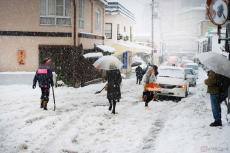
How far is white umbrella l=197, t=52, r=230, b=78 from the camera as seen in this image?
940 cm

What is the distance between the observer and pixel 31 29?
2270 cm

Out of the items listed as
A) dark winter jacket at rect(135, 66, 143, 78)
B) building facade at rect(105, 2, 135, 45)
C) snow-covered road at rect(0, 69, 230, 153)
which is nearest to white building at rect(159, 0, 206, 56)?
building facade at rect(105, 2, 135, 45)

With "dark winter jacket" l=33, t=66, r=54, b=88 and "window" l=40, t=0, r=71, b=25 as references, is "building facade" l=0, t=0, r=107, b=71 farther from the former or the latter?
"dark winter jacket" l=33, t=66, r=54, b=88

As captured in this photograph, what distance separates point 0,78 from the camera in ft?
71.3

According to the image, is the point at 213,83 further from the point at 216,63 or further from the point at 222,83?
the point at 216,63

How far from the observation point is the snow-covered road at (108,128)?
8.75 metres

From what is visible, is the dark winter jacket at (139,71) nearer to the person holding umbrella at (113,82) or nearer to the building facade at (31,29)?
the building facade at (31,29)

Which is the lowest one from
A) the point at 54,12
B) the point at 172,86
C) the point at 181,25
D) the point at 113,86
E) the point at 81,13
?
the point at 172,86

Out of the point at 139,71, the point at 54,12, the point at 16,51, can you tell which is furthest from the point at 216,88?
the point at 139,71

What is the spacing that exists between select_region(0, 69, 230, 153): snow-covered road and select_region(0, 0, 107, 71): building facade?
6.57m

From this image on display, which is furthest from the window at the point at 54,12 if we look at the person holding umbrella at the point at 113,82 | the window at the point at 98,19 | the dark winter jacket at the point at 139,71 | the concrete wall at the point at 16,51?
the person holding umbrella at the point at 113,82

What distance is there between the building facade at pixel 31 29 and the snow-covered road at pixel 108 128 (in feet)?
21.6

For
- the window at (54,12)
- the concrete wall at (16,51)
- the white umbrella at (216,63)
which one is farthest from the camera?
the window at (54,12)

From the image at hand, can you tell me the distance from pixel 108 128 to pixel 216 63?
3.58m
